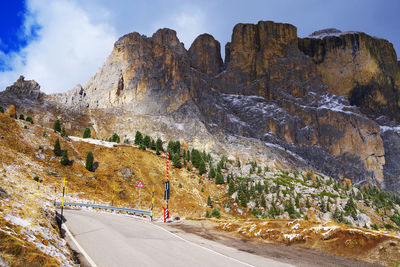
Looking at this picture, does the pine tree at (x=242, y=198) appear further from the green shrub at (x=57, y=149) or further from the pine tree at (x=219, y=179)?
the green shrub at (x=57, y=149)

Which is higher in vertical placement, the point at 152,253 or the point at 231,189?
the point at 152,253

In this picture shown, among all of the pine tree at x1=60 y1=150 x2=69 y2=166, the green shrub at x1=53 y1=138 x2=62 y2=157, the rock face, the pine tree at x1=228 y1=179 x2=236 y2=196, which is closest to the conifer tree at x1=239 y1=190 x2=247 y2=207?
the pine tree at x1=228 y1=179 x2=236 y2=196

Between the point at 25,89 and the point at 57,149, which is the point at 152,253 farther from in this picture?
the point at 25,89

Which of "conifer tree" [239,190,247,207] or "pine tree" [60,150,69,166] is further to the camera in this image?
"conifer tree" [239,190,247,207]

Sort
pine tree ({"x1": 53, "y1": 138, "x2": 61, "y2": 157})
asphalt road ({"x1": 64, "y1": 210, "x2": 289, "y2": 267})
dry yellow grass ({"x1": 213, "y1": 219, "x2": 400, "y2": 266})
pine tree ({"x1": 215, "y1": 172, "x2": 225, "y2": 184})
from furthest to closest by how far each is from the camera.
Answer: pine tree ({"x1": 215, "y1": 172, "x2": 225, "y2": 184}), pine tree ({"x1": 53, "y1": 138, "x2": 61, "y2": 157}), dry yellow grass ({"x1": 213, "y1": 219, "x2": 400, "y2": 266}), asphalt road ({"x1": 64, "y1": 210, "x2": 289, "y2": 267})

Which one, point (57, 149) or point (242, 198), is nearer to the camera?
point (57, 149)

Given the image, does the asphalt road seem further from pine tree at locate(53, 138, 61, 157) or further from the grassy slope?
pine tree at locate(53, 138, 61, 157)

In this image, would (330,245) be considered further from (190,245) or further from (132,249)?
(132,249)

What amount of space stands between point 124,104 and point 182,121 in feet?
142

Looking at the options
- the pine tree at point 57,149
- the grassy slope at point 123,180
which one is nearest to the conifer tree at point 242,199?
the grassy slope at point 123,180

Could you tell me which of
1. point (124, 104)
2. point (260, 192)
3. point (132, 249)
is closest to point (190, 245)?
point (132, 249)

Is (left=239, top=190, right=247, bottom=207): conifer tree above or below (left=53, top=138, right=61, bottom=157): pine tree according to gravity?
below

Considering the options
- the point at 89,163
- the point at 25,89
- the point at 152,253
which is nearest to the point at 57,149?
the point at 89,163

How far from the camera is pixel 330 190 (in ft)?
340
